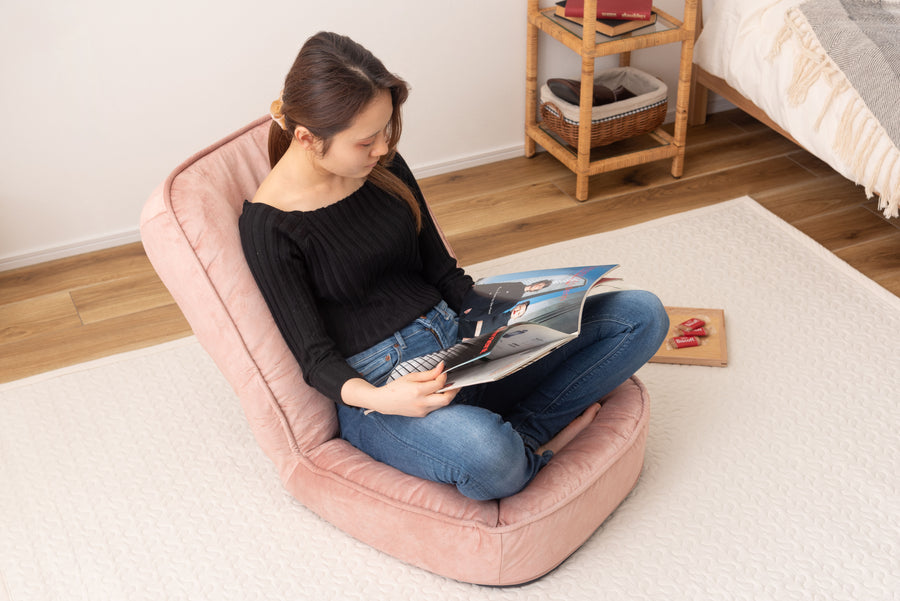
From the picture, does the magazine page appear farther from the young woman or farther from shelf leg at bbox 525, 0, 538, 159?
shelf leg at bbox 525, 0, 538, 159

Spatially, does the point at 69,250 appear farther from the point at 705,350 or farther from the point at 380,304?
the point at 705,350

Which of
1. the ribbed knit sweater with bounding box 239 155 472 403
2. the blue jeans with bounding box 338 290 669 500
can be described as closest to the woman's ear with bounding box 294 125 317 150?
the ribbed knit sweater with bounding box 239 155 472 403

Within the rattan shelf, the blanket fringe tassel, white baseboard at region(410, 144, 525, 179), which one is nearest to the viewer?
the blanket fringe tassel

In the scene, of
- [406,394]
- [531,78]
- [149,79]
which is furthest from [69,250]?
[406,394]

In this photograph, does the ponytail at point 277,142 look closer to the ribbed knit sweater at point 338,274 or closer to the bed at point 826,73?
the ribbed knit sweater at point 338,274

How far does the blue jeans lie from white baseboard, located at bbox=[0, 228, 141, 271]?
1290mm

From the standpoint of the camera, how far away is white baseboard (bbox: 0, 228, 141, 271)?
97.3 inches

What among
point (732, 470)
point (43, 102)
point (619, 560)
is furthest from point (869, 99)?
point (43, 102)

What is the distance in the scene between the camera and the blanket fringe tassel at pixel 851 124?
2062mm

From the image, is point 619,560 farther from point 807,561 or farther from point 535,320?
point 535,320

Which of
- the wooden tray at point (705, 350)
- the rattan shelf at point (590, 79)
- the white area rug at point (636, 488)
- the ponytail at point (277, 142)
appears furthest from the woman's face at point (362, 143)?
the rattan shelf at point (590, 79)

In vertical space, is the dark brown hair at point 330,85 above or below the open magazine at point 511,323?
above

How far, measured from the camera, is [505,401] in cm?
158

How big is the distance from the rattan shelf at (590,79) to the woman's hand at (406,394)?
133 centimetres
